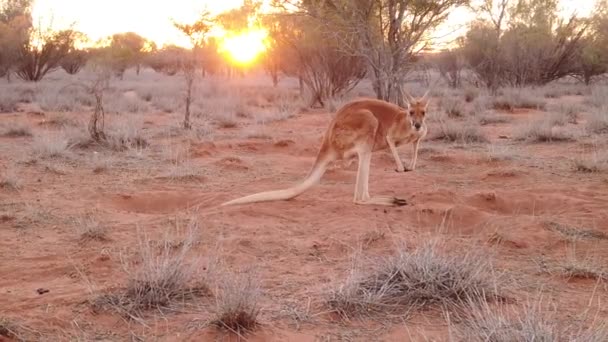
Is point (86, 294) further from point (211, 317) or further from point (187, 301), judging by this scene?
point (211, 317)

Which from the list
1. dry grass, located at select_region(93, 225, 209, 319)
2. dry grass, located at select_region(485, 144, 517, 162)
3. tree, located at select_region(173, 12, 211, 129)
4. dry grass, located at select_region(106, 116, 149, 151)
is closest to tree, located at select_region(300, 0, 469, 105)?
tree, located at select_region(173, 12, 211, 129)

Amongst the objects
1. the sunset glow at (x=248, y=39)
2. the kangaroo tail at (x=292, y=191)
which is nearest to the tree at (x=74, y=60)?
the sunset glow at (x=248, y=39)

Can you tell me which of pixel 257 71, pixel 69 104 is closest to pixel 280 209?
pixel 69 104

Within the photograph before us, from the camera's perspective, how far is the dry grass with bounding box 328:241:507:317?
3.45 metres

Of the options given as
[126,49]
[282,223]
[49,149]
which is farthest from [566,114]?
[126,49]

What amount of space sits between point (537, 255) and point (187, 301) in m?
2.75

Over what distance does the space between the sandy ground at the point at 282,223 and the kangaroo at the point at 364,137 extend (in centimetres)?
23

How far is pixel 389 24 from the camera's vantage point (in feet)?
41.4

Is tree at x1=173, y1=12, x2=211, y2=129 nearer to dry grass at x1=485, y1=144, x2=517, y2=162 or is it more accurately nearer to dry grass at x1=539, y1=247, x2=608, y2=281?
dry grass at x1=485, y1=144, x2=517, y2=162

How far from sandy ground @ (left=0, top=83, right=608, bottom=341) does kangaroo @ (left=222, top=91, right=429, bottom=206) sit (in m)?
0.23

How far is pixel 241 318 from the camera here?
123 inches

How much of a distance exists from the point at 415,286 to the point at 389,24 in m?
9.86

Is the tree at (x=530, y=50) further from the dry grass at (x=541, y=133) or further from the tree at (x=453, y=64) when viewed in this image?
the dry grass at (x=541, y=133)

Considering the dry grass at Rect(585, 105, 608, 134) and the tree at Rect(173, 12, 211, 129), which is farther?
the tree at Rect(173, 12, 211, 129)
